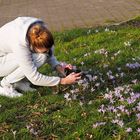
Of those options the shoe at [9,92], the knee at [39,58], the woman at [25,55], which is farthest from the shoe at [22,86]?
the knee at [39,58]

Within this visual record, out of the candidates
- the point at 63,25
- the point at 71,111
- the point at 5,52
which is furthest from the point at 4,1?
the point at 71,111

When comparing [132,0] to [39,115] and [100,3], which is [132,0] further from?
[39,115]

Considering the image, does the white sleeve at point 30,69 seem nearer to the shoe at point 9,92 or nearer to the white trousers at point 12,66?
the white trousers at point 12,66

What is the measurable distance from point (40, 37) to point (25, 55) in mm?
373

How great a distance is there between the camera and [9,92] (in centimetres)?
661

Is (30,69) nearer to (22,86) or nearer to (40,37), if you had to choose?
(40,37)

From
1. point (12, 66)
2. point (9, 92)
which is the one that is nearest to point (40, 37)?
point (12, 66)

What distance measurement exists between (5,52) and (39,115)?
4.03 feet

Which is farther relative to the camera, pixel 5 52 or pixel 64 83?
pixel 5 52

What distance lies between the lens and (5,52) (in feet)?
21.9

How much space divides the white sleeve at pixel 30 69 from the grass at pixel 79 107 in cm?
28

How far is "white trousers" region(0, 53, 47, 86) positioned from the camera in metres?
6.33

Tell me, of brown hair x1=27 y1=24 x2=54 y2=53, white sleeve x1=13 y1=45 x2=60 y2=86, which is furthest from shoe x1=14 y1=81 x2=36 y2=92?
brown hair x1=27 y1=24 x2=54 y2=53

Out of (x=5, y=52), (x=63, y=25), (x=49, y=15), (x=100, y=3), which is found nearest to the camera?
(x=5, y=52)
